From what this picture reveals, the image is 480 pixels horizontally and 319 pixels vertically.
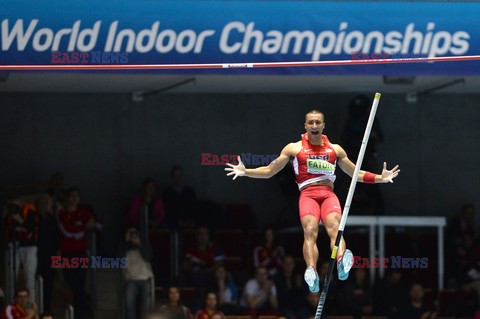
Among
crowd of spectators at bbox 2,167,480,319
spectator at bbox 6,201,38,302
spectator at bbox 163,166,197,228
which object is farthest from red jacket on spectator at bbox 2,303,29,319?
spectator at bbox 163,166,197,228

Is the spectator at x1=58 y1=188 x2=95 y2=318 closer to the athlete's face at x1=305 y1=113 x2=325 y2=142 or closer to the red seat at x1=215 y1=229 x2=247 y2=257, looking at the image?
the red seat at x1=215 y1=229 x2=247 y2=257

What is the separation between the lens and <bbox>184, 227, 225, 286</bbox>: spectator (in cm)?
2395

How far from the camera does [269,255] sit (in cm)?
2445

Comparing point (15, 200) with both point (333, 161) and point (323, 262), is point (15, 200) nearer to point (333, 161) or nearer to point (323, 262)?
point (323, 262)

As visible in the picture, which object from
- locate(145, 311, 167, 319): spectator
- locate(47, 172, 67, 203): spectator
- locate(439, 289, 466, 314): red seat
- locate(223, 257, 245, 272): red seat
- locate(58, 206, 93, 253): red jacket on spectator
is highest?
locate(47, 172, 67, 203): spectator

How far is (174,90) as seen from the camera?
27500 mm

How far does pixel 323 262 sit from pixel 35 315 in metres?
5.99

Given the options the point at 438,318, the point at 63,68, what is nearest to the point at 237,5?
the point at 63,68

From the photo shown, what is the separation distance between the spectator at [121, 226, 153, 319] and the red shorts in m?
7.13

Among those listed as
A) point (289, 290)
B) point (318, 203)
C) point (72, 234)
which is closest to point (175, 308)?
point (289, 290)

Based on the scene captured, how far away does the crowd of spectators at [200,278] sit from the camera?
76.0ft

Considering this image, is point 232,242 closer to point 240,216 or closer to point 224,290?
point 240,216

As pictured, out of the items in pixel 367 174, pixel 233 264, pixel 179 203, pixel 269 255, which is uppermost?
pixel 179 203

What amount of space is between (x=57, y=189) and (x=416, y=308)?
7.12m
